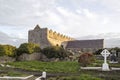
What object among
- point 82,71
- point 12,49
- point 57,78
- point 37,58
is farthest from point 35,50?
point 57,78

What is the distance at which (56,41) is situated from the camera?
310 ft

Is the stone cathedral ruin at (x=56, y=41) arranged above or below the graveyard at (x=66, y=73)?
above

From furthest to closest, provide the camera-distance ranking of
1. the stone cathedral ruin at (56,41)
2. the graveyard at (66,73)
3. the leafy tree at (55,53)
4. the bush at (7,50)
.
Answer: the stone cathedral ruin at (56,41) → the leafy tree at (55,53) → the bush at (7,50) → the graveyard at (66,73)

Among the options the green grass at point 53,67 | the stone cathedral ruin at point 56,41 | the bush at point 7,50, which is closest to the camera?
the green grass at point 53,67

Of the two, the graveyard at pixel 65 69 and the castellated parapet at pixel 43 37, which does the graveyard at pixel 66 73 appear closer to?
the graveyard at pixel 65 69

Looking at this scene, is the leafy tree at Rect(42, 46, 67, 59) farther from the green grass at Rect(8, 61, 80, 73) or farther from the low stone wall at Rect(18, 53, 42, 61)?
the green grass at Rect(8, 61, 80, 73)

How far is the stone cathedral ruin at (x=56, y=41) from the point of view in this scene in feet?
292

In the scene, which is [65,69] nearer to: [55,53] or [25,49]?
[55,53]

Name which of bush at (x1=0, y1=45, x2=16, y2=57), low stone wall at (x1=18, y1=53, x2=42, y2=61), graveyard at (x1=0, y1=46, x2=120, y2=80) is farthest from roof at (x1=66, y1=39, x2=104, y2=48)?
bush at (x1=0, y1=45, x2=16, y2=57)

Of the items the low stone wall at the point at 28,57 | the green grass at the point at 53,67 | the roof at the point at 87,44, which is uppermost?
the roof at the point at 87,44

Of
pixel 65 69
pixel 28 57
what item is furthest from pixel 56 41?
pixel 65 69

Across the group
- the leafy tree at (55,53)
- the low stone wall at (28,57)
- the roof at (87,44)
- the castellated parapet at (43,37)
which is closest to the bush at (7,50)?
the low stone wall at (28,57)

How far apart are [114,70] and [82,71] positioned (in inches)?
147

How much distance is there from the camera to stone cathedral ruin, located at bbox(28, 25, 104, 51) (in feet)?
292
